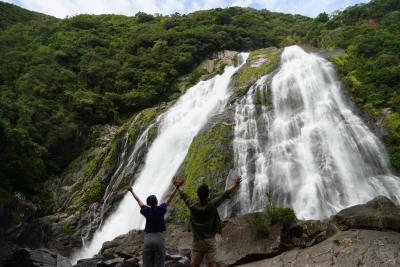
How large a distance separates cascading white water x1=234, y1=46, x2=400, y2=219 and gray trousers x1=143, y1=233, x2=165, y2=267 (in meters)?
11.2

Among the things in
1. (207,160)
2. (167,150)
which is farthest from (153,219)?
(167,150)

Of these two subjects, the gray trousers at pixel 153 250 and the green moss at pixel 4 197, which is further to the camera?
the green moss at pixel 4 197

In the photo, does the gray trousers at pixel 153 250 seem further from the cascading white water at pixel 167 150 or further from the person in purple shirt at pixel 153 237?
the cascading white water at pixel 167 150

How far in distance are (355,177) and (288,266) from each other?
10.5 metres

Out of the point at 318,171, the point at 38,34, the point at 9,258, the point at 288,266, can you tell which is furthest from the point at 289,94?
the point at 38,34

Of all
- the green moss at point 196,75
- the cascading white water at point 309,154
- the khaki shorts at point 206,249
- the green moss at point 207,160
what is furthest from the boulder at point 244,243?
the green moss at point 196,75

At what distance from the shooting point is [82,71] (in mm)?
41062

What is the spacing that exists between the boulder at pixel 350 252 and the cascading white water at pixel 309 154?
6599mm

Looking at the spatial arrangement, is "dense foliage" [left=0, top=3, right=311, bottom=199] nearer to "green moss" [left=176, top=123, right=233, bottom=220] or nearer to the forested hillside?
the forested hillside

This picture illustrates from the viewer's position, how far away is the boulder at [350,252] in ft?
29.9

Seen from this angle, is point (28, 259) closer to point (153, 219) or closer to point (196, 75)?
point (153, 219)

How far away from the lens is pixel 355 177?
1923 centimetres

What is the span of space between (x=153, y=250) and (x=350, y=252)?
16.6ft

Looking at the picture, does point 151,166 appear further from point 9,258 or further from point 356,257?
point 356,257
